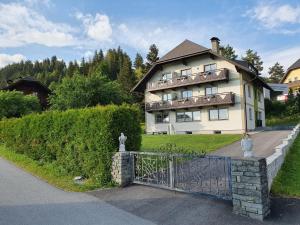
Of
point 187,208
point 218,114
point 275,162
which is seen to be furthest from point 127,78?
point 187,208

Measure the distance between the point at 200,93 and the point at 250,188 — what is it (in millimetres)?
27158

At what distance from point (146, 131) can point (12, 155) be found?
21391 millimetres

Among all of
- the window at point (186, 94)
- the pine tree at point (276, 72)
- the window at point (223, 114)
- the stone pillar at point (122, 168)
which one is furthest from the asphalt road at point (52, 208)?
the pine tree at point (276, 72)

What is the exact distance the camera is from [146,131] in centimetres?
3894

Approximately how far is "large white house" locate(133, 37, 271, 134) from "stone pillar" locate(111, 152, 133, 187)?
21712mm

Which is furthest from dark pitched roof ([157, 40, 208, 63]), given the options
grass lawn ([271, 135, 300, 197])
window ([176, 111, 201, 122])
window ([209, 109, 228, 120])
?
grass lawn ([271, 135, 300, 197])

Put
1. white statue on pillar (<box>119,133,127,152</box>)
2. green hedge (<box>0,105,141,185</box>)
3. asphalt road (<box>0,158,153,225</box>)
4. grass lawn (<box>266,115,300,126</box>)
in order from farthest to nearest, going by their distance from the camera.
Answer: grass lawn (<box>266,115,300,126</box>) → green hedge (<box>0,105,141,185</box>) → white statue on pillar (<box>119,133,127,152</box>) → asphalt road (<box>0,158,153,225</box>)

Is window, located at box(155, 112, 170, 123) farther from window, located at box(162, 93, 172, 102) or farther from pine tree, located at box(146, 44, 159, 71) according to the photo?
pine tree, located at box(146, 44, 159, 71)

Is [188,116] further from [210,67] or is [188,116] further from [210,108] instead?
[210,67]

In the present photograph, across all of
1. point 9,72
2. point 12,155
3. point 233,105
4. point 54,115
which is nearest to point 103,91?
point 233,105

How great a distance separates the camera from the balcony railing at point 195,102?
1212 inches

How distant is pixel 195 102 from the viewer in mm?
33094

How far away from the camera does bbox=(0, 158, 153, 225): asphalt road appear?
23.9 ft

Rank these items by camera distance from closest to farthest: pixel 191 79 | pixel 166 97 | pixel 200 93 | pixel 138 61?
pixel 191 79 < pixel 200 93 < pixel 166 97 < pixel 138 61
